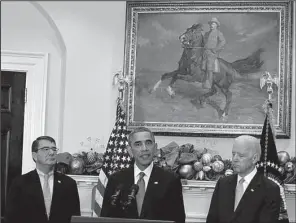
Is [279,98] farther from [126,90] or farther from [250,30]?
[126,90]

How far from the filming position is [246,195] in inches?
167

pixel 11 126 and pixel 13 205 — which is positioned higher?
pixel 11 126

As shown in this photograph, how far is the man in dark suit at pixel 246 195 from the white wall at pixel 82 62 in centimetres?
294

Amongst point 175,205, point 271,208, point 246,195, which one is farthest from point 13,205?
point 271,208

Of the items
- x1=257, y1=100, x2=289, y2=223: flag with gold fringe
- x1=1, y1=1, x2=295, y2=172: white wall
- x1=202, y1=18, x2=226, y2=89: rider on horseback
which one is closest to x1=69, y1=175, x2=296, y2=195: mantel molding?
x1=1, y1=1, x2=295, y2=172: white wall

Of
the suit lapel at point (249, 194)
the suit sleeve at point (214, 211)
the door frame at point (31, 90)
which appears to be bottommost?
the suit sleeve at point (214, 211)

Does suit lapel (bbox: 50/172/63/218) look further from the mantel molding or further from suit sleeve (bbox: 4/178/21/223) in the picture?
the mantel molding

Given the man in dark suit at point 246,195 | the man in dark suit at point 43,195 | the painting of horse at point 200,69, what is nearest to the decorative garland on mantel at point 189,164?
the painting of horse at point 200,69

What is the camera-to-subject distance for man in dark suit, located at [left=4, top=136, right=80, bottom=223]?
15.9 ft

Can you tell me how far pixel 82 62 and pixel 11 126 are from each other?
4.16 ft

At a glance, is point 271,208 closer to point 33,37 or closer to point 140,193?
point 140,193

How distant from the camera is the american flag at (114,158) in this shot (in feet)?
21.7

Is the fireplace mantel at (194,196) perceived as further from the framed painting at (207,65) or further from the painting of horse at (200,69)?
the painting of horse at (200,69)

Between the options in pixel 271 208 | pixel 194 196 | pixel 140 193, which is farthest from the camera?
pixel 194 196
